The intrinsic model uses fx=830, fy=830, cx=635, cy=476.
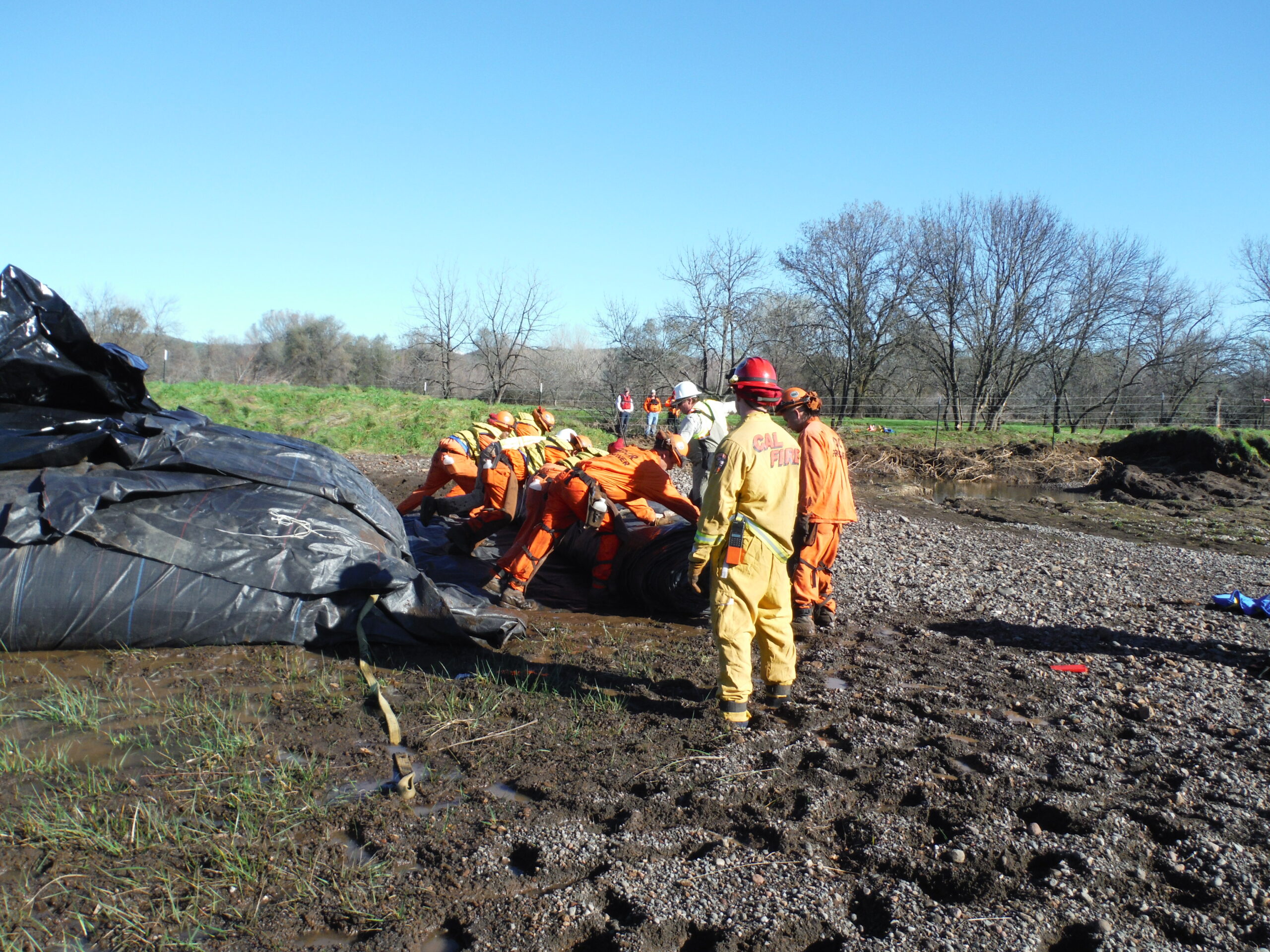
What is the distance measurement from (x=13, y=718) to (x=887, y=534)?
8556 millimetres

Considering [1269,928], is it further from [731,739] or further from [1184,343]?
[1184,343]

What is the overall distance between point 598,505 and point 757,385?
2250 mm

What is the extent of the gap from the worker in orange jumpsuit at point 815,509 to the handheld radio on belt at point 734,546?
166 cm

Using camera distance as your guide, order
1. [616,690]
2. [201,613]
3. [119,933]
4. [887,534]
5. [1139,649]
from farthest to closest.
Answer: [887,534], [1139,649], [201,613], [616,690], [119,933]

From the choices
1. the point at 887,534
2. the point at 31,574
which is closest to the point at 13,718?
the point at 31,574

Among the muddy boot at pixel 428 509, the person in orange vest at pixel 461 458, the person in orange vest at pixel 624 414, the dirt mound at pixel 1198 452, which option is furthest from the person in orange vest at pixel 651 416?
the muddy boot at pixel 428 509

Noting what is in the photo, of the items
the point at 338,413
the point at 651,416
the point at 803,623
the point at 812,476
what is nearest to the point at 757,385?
the point at 812,476

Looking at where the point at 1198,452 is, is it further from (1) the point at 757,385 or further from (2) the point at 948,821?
(2) the point at 948,821

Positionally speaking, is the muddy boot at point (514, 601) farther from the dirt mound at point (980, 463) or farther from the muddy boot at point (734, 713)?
the dirt mound at point (980, 463)

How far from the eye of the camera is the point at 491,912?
2537 millimetres

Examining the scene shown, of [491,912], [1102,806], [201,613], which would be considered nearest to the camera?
[491,912]

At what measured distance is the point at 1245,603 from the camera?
20.9ft

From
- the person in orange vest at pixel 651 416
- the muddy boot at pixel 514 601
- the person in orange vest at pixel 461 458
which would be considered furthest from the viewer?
the person in orange vest at pixel 651 416

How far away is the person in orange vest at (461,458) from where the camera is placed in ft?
27.7
